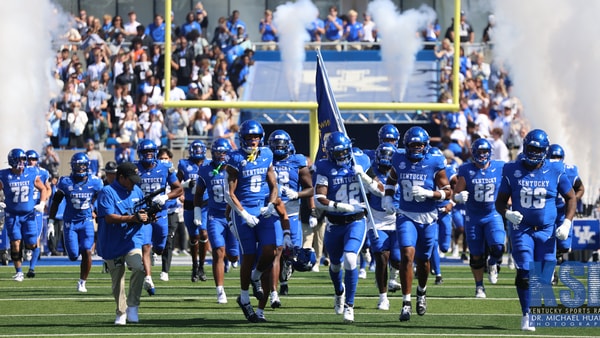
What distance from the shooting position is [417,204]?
45.4 feet

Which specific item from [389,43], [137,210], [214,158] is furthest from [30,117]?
[137,210]

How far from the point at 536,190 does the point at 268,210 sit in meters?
2.35

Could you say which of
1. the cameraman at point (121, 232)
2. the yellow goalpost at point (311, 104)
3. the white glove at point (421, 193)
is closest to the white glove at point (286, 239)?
the white glove at point (421, 193)

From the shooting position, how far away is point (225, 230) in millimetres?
16250

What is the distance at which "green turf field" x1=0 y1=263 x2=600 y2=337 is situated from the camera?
1280 centimetres

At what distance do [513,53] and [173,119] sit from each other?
20.1 feet

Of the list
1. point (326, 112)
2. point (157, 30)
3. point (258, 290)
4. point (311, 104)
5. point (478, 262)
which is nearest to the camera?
point (258, 290)

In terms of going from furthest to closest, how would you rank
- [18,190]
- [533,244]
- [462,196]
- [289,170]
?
[18,190], [289,170], [462,196], [533,244]

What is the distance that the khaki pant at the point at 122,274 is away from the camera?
1327 cm

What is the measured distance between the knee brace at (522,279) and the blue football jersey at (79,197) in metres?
6.41

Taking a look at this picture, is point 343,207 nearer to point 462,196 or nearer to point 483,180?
point 462,196

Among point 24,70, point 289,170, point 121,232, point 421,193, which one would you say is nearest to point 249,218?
point 121,232

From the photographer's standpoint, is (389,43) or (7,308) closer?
(7,308)

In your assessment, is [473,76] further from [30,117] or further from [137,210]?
[137,210]
